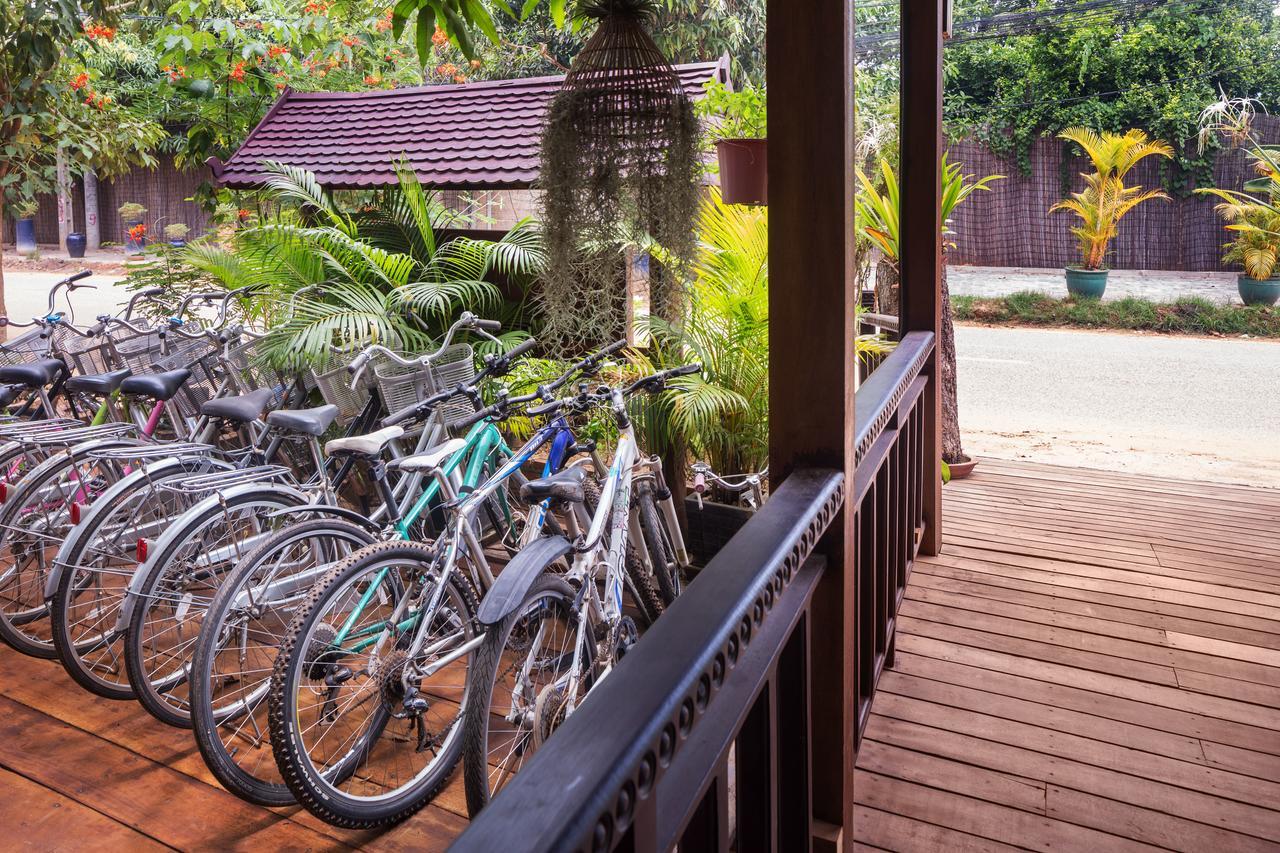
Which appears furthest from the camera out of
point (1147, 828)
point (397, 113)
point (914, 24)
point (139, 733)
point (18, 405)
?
point (397, 113)

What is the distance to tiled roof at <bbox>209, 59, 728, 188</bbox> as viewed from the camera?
4.96 meters

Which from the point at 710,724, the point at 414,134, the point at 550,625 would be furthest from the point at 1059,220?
the point at 710,724

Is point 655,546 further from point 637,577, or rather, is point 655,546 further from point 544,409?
point 544,409

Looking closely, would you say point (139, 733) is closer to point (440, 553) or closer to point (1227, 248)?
point (440, 553)

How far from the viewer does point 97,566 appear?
9.27 feet

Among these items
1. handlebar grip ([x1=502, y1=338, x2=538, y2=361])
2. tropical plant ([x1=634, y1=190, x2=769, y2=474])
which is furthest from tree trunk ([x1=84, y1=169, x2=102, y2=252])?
handlebar grip ([x1=502, y1=338, x2=538, y2=361])

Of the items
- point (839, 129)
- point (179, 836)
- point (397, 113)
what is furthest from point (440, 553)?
point (397, 113)

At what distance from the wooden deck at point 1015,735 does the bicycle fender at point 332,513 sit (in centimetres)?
64

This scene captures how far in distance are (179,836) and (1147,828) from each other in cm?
196

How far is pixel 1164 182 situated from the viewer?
482 inches

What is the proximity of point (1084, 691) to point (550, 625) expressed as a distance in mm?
1307

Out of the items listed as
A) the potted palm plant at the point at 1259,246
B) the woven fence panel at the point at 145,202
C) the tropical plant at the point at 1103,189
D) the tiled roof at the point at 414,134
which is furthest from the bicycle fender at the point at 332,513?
the woven fence panel at the point at 145,202

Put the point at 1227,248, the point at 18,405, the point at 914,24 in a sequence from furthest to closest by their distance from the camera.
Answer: the point at 1227,248
the point at 18,405
the point at 914,24

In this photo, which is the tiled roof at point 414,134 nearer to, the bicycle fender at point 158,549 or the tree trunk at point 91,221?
the bicycle fender at point 158,549
